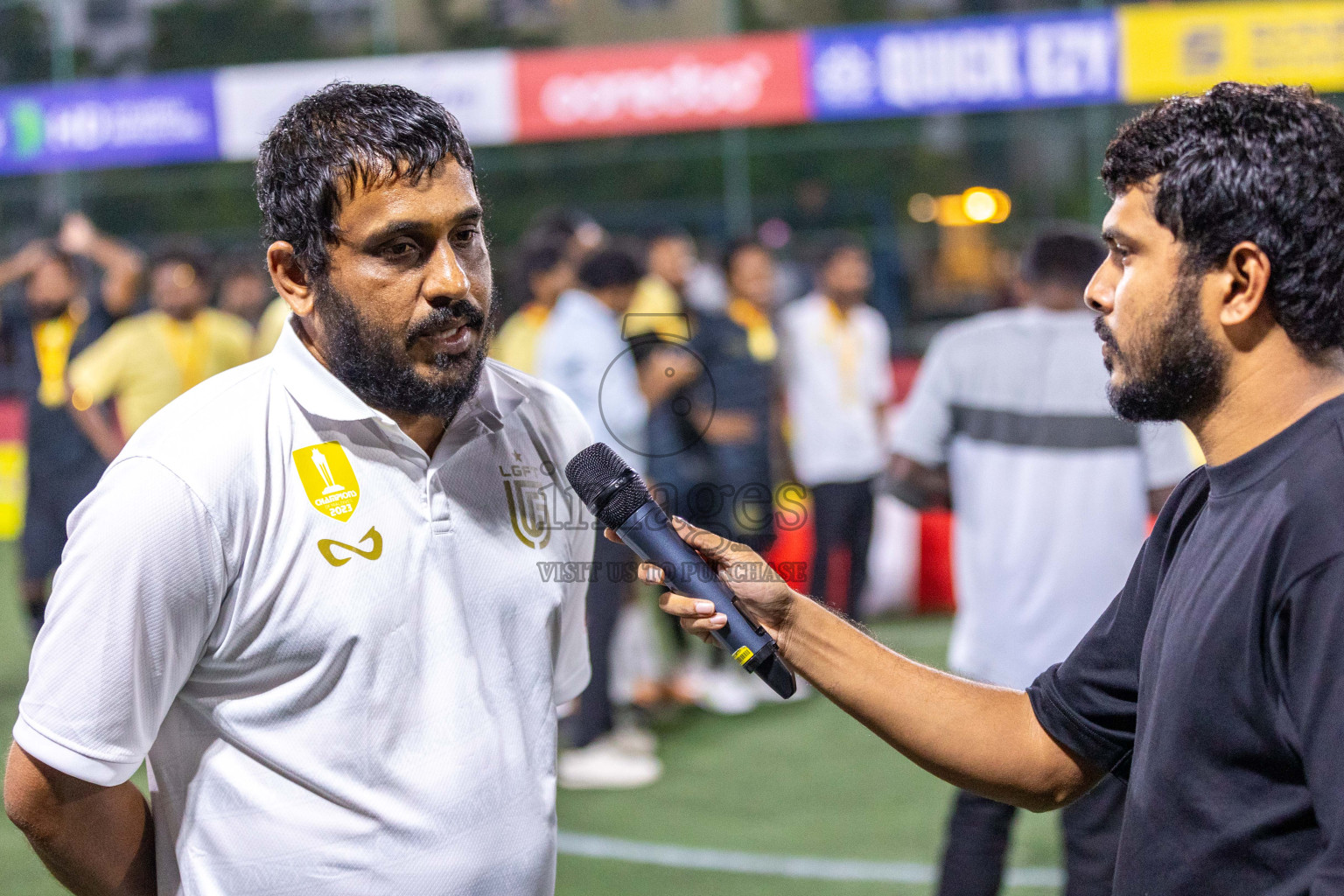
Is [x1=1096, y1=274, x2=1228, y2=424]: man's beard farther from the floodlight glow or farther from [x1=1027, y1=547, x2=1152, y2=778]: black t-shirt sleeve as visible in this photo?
the floodlight glow

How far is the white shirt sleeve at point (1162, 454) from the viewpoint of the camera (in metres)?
3.92

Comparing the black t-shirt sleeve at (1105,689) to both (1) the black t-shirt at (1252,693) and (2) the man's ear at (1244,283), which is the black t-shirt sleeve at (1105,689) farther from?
(2) the man's ear at (1244,283)

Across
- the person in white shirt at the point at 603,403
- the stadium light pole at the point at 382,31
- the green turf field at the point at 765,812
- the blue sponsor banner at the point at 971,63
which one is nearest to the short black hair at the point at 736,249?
the person in white shirt at the point at 603,403

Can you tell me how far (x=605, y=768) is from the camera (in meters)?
6.05

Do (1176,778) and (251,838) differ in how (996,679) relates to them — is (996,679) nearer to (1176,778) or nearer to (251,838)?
(1176,778)

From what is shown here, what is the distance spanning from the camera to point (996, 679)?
4047mm

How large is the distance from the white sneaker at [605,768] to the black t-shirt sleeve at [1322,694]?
457 centimetres

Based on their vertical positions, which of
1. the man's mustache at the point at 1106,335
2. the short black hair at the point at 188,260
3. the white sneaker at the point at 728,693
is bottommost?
the white sneaker at the point at 728,693

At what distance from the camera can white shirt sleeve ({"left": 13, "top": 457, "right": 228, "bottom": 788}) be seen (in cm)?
182

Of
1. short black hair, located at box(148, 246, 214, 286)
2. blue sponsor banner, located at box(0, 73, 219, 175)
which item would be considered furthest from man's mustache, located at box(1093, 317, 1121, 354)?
blue sponsor banner, located at box(0, 73, 219, 175)

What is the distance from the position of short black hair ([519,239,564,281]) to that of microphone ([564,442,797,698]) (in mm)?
4943

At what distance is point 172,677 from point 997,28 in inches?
550

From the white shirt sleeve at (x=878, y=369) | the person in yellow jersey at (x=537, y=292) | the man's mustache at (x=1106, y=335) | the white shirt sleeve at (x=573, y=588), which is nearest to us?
the man's mustache at (x=1106, y=335)

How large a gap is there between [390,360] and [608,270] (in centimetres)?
416
